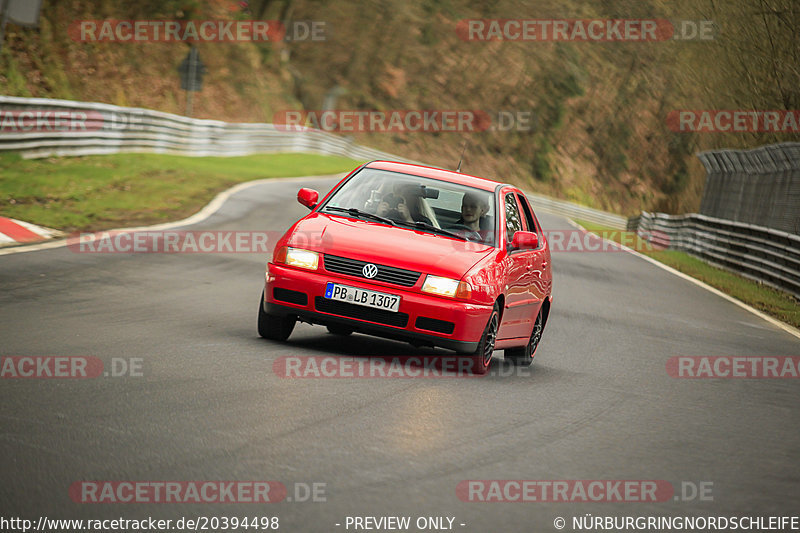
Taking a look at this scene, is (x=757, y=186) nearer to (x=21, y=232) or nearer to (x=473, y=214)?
(x=21, y=232)

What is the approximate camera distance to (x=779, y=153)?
79.3ft

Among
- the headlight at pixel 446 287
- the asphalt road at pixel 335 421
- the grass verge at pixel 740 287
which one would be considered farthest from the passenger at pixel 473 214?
the grass verge at pixel 740 287

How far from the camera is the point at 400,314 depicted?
811 centimetres

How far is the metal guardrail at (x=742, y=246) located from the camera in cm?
2022

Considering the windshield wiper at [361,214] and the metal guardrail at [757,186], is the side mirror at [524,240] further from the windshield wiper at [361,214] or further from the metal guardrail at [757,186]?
the metal guardrail at [757,186]

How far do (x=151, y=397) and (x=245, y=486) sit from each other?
1.76m

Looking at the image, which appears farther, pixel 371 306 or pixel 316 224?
pixel 316 224

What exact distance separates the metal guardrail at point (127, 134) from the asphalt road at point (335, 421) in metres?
10.7

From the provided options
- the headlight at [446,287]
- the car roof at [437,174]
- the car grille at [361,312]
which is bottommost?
the car grille at [361,312]

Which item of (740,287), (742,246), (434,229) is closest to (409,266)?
(434,229)

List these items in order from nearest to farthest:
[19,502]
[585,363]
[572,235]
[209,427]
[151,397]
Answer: [19,502], [209,427], [151,397], [585,363], [572,235]

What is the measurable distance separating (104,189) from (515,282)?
12944mm

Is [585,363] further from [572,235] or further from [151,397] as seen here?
[572,235]

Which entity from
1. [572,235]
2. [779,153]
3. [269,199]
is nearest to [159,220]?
[269,199]
